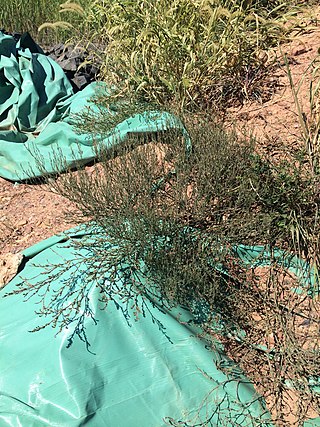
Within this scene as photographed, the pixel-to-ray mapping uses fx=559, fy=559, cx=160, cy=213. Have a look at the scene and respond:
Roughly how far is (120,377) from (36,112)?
2.47 m

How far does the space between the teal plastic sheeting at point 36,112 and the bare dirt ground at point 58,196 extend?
0.17m

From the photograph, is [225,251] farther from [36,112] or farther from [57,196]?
[36,112]

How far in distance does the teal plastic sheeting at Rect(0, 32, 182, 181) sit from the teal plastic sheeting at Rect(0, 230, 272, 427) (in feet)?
4.52

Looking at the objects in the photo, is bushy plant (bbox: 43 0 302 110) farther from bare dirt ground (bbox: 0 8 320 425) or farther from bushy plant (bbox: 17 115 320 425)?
bushy plant (bbox: 17 115 320 425)

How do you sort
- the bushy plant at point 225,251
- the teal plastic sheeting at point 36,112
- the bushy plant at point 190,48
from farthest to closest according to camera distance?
the teal plastic sheeting at point 36,112
the bushy plant at point 190,48
the bushy plant at point 225,251

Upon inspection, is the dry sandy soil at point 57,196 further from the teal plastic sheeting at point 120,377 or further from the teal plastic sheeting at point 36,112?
the teal plastic sheeting at point 120,377

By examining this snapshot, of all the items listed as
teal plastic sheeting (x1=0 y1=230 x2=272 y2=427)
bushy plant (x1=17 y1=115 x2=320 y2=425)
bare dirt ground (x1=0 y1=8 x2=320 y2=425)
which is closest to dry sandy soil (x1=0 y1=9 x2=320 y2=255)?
bare dirt ground (x1=0 y1=8 x2=320 y2=425)

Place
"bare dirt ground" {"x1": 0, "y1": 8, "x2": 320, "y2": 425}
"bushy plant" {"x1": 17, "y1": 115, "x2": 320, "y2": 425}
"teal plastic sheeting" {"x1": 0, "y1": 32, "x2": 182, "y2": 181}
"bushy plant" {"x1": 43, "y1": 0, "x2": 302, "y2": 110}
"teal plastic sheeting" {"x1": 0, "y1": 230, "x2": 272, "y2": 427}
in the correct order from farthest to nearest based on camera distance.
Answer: "teal plastic sheeting" {"x1": 0, "y1": 32, "x2": 182, "y2": 181} < "bushy plant" {"x1": 43, "y1": 0, "x2": 302, "y2": 110} < "bare dirt ground" {"x1": 0, "y1": 8, "x2": 320, "y2": 425} < "bushy plant" {"x1": 17, "y1": 115, "x2": 320, "y2": 425} < "teal plastic sheeting" {"x1": 0, "y1": 230, "x2": 272, "y2": 427}

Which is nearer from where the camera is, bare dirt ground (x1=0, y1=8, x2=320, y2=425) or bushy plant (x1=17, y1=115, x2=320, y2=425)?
bushy plant (x1=17, y1=115, x2=320, y2=425)

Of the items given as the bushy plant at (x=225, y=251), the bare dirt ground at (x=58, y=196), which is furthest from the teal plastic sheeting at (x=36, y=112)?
the bushy plant at (x=225, y=251)

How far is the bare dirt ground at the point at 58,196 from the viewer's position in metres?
3.27

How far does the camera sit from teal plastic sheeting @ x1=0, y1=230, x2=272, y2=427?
7.64 ft

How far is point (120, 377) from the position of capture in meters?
2.42

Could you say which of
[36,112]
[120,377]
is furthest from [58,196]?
[120,377]
